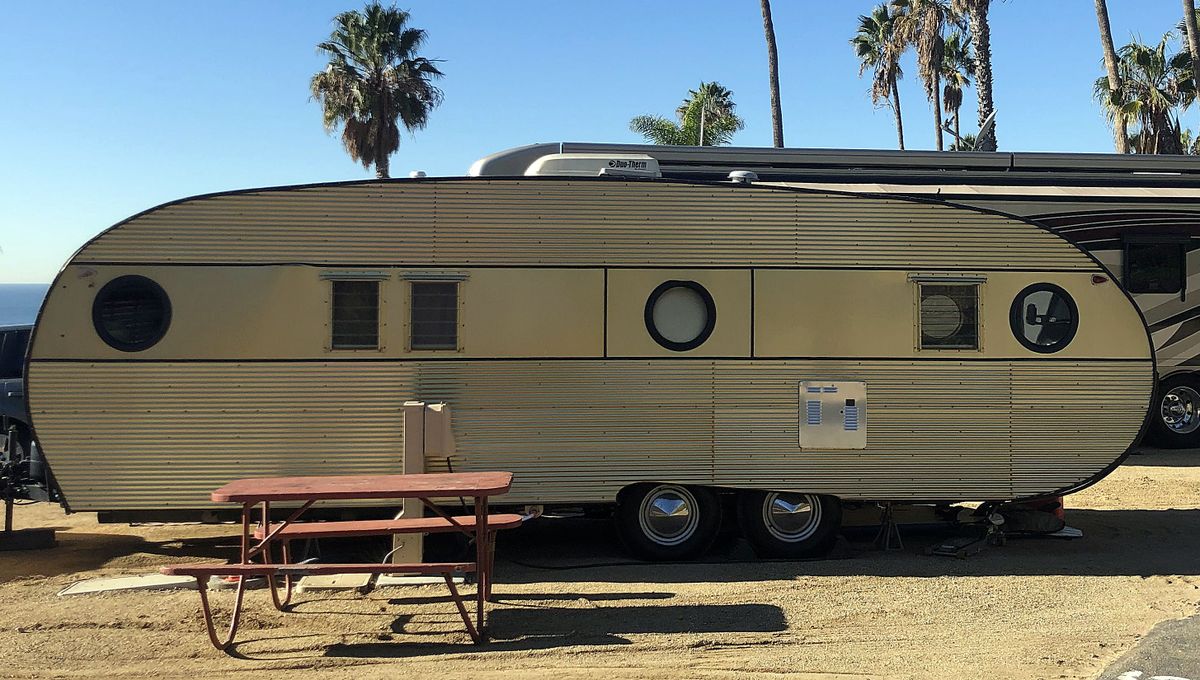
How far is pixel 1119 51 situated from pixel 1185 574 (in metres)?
22.3

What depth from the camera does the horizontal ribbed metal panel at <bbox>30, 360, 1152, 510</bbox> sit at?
7500mm

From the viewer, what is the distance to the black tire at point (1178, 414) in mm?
13812

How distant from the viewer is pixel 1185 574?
7.61 m

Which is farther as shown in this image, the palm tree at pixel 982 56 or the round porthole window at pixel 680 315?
the palm tree at pixel 982 56

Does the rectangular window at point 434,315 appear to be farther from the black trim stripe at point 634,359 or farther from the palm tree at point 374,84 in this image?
the palm tree at point 374,84

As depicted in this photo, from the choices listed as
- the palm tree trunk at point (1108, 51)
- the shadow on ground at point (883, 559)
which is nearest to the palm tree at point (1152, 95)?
the palm tree trunk at point (1108, 51)

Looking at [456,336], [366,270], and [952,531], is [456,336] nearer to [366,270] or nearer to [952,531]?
[366,270]

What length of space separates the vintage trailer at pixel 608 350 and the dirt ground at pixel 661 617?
2.06 feet

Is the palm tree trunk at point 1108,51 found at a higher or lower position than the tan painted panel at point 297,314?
higher

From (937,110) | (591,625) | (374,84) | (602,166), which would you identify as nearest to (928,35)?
(937,110)

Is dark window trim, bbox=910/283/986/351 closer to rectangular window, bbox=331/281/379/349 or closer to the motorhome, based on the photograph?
the motorhome

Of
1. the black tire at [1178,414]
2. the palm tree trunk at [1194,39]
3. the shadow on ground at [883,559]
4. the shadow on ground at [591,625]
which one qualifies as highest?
the palm tree trunk at [1194,39]

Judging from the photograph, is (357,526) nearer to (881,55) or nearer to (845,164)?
(845,164)

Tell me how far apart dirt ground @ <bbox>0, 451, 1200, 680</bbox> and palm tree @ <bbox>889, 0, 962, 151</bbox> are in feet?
86.6
